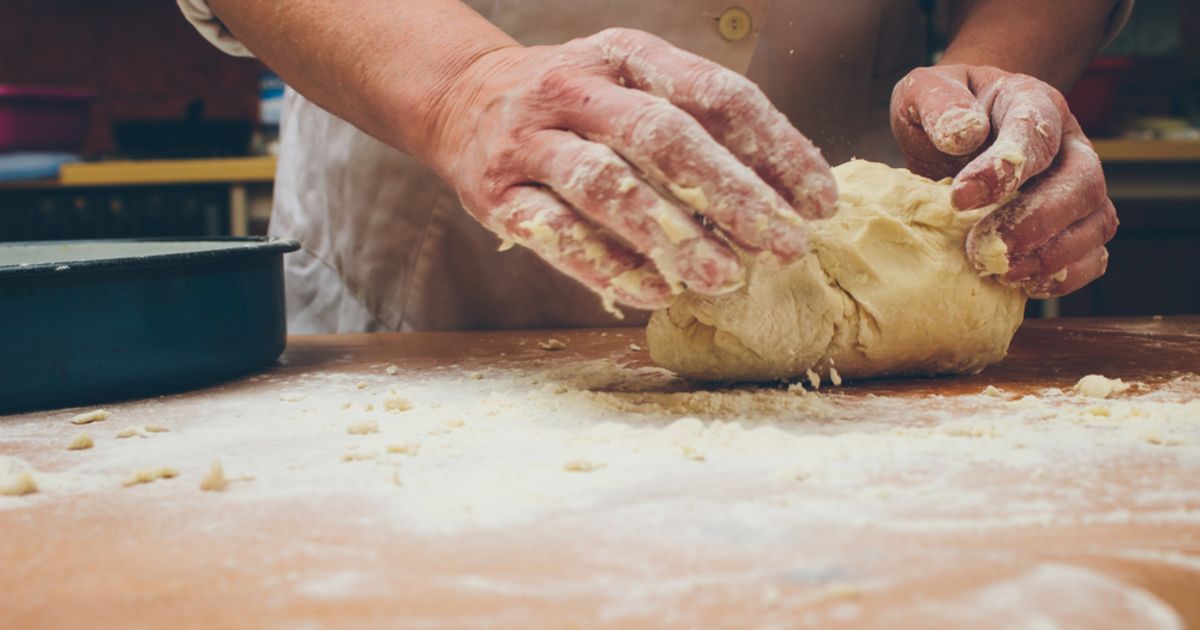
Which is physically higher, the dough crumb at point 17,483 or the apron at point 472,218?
the apron at point 472,218

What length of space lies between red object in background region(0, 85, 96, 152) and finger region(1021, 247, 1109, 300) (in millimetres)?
3014

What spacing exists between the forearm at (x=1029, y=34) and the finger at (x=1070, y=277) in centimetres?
47

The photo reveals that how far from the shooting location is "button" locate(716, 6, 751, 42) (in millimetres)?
1634

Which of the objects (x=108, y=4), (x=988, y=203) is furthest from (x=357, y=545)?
(x=108, y=4)

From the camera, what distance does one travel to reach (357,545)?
66 cm

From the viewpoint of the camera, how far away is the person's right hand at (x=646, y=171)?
2.91ft

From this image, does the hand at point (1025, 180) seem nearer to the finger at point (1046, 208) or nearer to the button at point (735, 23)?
the finger at point (1046, 208)

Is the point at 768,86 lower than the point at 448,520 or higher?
higher

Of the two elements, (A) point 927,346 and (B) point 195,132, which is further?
(B) point 195,132

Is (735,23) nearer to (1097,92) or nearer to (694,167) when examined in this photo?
(694,167)

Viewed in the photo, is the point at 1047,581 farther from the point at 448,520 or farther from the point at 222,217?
the point at 222,217

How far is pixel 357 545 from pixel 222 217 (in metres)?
2.77

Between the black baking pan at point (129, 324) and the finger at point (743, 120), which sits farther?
the black baking pan at point (129, 324)

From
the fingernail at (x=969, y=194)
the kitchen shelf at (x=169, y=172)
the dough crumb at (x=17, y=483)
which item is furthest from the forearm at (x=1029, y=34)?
the kitchen shelf at (x=169, y=172)
